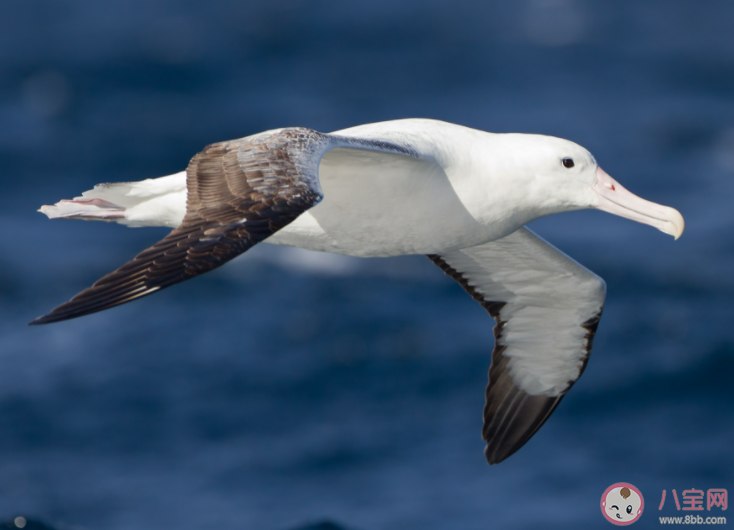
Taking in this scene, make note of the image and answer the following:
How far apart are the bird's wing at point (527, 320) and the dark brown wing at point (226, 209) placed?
372 cm

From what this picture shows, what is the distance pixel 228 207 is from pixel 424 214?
2.09 metres

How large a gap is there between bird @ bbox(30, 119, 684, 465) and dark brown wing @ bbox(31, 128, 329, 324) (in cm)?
1

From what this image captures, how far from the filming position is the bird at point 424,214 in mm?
6992

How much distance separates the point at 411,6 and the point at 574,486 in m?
15.9

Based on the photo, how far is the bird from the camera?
6.99 m

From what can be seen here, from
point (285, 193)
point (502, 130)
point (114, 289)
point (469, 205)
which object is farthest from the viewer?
point (502, 130)

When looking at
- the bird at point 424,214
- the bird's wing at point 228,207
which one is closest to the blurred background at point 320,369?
the bird at point 424,214

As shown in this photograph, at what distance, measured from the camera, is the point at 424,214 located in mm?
8727

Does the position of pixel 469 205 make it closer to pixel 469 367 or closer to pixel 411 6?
pixel 469 367

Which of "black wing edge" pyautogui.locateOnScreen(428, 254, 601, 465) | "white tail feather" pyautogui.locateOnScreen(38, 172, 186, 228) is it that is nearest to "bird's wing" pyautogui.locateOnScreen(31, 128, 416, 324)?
"white tail feather" pyautogui.locateOnScreen(38, 172, 186, 228)

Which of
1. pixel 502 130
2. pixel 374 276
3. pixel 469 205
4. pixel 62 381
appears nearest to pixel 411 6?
pixel 502 130

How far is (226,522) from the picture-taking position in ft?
87.2

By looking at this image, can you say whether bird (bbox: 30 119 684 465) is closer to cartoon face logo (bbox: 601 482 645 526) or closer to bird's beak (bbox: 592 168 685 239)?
bird's beak (bbox: 592 168 685 239)

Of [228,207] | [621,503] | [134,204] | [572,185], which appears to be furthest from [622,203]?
[621,503]
